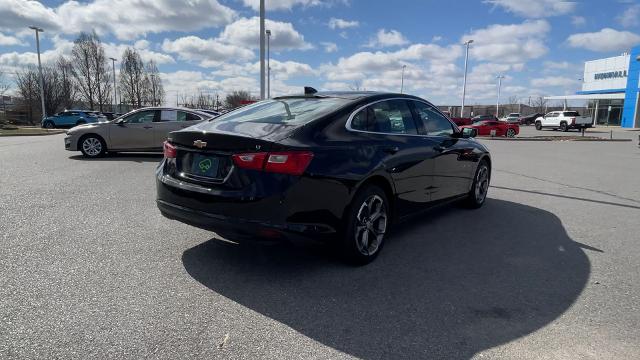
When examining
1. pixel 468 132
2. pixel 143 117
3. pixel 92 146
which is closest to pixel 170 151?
pixel 468 132

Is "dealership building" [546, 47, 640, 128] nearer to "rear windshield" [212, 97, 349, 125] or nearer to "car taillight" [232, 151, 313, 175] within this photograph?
"rear windshield" [212, 97, 349, 125]

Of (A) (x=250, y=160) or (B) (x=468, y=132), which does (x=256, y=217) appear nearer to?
(A) (x=250, y=160)

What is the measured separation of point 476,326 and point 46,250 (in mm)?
3952

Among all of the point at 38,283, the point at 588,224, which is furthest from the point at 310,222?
the point at 588,224

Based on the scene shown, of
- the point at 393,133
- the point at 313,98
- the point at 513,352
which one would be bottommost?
the point at 513,352

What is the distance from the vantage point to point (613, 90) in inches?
2095

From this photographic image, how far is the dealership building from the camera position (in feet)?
157

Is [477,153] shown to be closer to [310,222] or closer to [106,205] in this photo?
[310,222]

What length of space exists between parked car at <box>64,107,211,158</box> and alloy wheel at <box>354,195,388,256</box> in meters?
9.13

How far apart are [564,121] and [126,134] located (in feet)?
137

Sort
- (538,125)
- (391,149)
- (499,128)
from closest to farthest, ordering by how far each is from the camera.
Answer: (391,149) < (499,128) < (538,125)

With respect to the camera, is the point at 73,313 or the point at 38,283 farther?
the point at 38,283

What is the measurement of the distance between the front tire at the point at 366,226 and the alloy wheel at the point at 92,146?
10.6 metres

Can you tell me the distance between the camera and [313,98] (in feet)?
15.1
